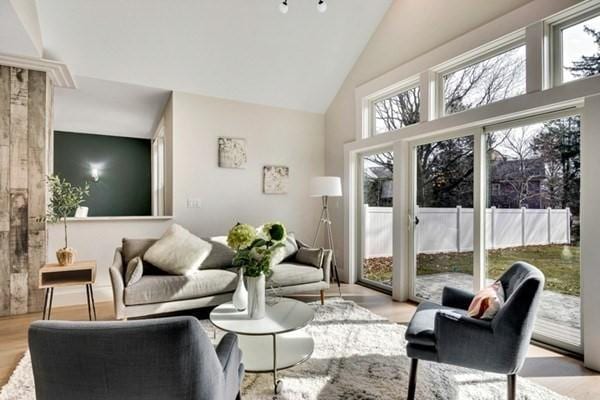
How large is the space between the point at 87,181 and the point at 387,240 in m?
6.30

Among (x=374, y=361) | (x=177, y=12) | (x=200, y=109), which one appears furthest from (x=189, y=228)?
(x=374, y=361)

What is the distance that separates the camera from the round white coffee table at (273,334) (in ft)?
6.55

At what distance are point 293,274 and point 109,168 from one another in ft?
18.1

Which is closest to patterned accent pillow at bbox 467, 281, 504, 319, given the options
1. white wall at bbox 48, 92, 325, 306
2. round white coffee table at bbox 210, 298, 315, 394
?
round white coffee table at bbox 210, 298, 315, 394

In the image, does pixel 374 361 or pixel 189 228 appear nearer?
pixel 374 361

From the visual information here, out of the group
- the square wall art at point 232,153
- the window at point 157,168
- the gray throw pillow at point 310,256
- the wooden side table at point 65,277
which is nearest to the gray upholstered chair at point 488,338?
the gray throw pillow at point 310,256

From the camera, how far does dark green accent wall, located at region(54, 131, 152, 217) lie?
655cm

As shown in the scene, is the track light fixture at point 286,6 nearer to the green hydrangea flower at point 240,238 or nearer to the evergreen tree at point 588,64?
the evergreen tree at point 588,64

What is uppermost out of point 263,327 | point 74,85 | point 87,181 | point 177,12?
point 177,12

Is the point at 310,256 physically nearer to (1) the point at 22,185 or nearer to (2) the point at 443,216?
(2) the point at 443,216

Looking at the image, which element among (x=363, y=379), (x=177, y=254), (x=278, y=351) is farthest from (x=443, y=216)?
(x=177, y=254)

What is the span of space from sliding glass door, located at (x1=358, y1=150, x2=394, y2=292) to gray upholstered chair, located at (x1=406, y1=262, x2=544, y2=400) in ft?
7.93

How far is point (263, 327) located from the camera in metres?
2.03

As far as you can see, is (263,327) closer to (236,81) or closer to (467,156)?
(467,156)
